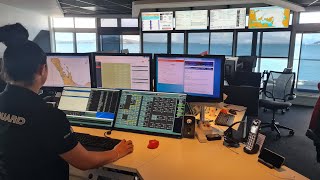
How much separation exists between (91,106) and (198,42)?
5.82 meters

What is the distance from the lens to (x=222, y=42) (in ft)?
23.3

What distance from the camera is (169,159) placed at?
1.40 m

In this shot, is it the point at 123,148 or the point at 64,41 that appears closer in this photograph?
the point at 123,148

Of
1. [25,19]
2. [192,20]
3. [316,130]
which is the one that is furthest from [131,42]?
[316,130]

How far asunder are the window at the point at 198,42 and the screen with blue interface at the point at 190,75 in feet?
17.4

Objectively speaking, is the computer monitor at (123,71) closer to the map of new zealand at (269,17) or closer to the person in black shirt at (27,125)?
the person in black shirt at (27,125)

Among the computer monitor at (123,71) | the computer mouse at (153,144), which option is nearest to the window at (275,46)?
the computer monitor at (123,71)

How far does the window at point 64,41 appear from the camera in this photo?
29.8ft

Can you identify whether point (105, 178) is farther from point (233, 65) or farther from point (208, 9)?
point (208, 9)

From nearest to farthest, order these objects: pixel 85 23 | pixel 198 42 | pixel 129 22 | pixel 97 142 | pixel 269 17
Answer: pixel 97 142 → pixel 269 17 → pixel 198 42 → pixel 129 22 → pixel 85 23

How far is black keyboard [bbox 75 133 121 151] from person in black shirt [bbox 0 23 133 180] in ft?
1.04

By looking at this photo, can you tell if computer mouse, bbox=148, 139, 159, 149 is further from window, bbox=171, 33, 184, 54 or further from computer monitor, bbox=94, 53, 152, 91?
window, bbox=171, 33, 184, 54

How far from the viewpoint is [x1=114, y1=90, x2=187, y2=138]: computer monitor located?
67.2 inches

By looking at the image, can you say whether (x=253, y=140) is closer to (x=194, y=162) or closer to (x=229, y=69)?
(x=194, y=162)
